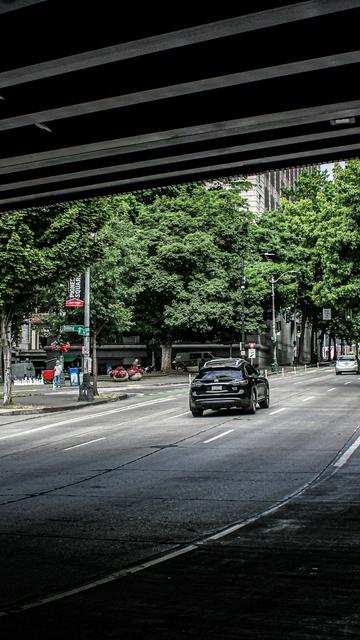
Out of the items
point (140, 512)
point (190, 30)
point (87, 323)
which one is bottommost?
point (140, 512)

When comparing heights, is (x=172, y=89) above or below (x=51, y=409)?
above

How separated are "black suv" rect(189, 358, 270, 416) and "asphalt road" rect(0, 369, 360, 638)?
1.64 ft

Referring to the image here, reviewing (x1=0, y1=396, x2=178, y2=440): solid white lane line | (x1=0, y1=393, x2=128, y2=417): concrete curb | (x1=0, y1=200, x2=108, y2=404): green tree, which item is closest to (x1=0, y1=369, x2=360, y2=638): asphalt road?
(x1=0, y1=396, x2=178, y2=440): solid white lane line

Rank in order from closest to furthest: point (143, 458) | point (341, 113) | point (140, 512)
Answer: point (140, 512) < point (341, 113) < point (143, 458)

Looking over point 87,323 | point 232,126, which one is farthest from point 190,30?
point 87,323

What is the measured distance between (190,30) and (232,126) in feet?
12.6

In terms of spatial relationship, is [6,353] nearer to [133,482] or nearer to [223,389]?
[223,389]

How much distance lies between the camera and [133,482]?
12648mm

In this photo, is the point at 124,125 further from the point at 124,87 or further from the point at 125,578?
the point at 125,578

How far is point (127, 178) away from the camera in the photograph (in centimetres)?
1689

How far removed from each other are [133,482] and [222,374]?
12117 mm

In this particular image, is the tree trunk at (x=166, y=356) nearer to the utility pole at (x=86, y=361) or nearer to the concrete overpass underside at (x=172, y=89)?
the utility pole at (x=86, y=361)

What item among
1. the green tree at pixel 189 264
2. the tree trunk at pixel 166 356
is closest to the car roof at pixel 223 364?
the green tree at pixel 189 264

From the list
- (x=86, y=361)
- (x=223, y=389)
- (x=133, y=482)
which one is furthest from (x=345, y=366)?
(x=133, y=482)
